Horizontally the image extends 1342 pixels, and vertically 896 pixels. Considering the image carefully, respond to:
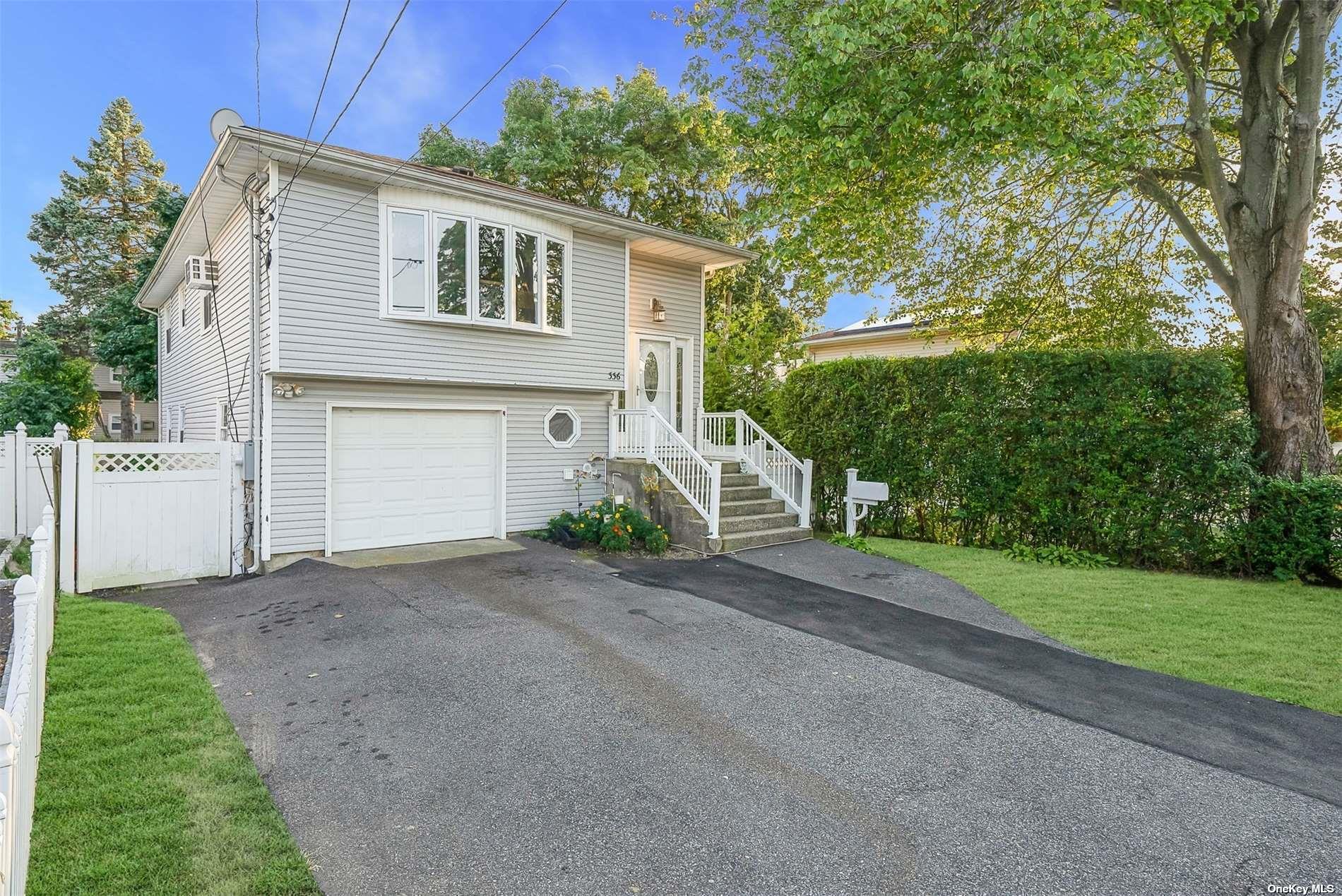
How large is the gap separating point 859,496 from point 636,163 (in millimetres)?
12708

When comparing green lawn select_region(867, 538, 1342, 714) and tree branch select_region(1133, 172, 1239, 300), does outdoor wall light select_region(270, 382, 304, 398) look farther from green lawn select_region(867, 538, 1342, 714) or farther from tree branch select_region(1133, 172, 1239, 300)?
tree branch select_region(1133, 172, 1239, 300)

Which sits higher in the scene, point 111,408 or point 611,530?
point 111,408

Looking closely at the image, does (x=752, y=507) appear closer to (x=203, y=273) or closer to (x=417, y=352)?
(x=417, y=352)

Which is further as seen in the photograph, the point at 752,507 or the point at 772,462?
the point at 772,462

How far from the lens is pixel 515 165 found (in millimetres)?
18500

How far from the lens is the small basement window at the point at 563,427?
10359mm

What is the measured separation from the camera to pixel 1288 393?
7.94 m

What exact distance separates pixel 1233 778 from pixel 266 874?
4.50 metres

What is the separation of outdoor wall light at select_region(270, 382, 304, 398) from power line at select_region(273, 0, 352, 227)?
2012 millimetres

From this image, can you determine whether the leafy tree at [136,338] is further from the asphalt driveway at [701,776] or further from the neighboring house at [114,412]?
the asphalt driveway at [701,776]

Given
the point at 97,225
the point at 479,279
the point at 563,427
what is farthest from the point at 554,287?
the point at 97,225

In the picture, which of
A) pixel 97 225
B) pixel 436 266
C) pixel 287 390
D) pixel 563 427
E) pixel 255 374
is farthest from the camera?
pixel 97 225

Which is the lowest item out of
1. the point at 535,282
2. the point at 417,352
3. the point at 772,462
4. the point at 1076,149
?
the point at 772,462

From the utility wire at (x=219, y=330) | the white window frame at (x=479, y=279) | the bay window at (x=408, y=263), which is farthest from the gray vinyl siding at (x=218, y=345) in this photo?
the white window frame at (x=479, y=279)
